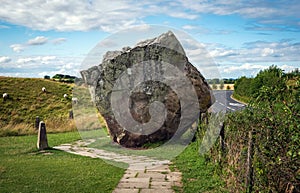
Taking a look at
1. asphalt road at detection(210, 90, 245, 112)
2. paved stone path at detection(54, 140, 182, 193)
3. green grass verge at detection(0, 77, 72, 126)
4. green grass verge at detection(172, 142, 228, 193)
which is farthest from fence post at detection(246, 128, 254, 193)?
green grass verge at detection(0, 77, 72, 126)

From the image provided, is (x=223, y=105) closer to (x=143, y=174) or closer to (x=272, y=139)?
(x=143, y=174)

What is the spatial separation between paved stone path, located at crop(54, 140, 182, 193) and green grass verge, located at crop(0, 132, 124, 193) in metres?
0.27

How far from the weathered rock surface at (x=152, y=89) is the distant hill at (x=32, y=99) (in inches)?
502

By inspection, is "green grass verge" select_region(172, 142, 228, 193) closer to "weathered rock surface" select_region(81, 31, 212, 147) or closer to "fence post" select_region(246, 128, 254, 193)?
"fence post" select_region(246, 128, 254, 193)

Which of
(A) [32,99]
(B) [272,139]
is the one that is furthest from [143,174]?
(A) [32,99]

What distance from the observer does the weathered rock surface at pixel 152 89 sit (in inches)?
435

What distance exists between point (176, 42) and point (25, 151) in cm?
612

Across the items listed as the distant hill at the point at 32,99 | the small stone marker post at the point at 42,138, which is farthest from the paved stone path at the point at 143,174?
the distant hill at the point at 32,99

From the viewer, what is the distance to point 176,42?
38.0 ft

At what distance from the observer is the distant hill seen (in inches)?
1090

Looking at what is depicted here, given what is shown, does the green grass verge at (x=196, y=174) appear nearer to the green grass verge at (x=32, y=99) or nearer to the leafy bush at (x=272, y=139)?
the leafy bush at (x=272, y=139)

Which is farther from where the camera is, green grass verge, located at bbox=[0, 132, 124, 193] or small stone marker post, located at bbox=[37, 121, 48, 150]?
small stone marker post, located at bbox=[37, 121, 48, 150]

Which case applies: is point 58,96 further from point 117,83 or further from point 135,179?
point 135,179

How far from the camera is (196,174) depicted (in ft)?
24.1
